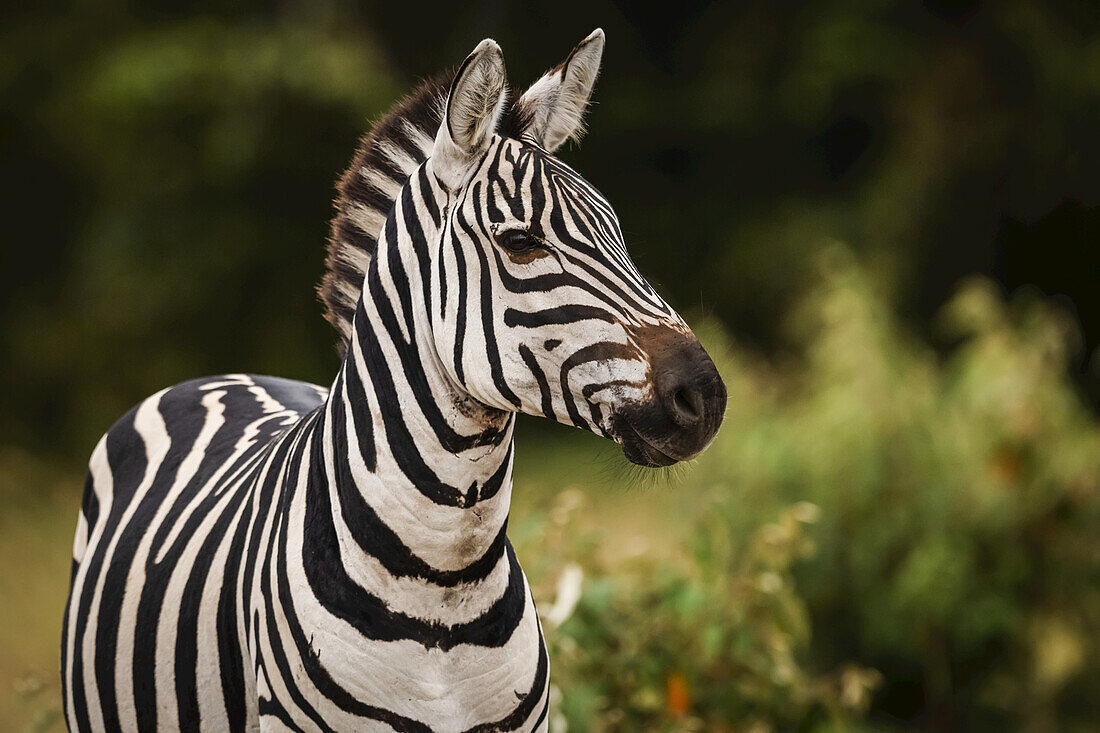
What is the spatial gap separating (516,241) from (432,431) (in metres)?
0.37

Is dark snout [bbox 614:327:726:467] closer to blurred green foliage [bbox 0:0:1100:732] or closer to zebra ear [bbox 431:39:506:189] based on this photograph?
zebra ear [bbox 431:39:506:189]

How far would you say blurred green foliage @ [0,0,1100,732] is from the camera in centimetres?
442

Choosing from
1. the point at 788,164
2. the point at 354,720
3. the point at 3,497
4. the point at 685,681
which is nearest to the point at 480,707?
the point at 354,720

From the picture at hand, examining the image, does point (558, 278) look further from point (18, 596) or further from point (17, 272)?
point (17, 272)

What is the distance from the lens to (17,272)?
9922 mm

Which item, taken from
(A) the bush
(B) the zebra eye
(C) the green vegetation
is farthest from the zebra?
(A) the bush

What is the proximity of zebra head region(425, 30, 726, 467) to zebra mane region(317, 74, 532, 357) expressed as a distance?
21 centimetres

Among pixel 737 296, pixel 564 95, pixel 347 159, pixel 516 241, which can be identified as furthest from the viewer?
pixel 737 296

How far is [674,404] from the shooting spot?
172 centimetres

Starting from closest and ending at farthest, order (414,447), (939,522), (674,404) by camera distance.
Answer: (674,404), (414,447), (939,522)

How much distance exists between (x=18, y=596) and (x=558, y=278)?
5744 millimetres

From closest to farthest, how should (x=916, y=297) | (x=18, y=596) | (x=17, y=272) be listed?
(x=18, y=596) → (x=17, y=272) → (x=916, y=297)

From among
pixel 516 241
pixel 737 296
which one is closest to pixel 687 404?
pixel 516 241

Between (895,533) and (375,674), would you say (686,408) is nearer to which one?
(375,674)
